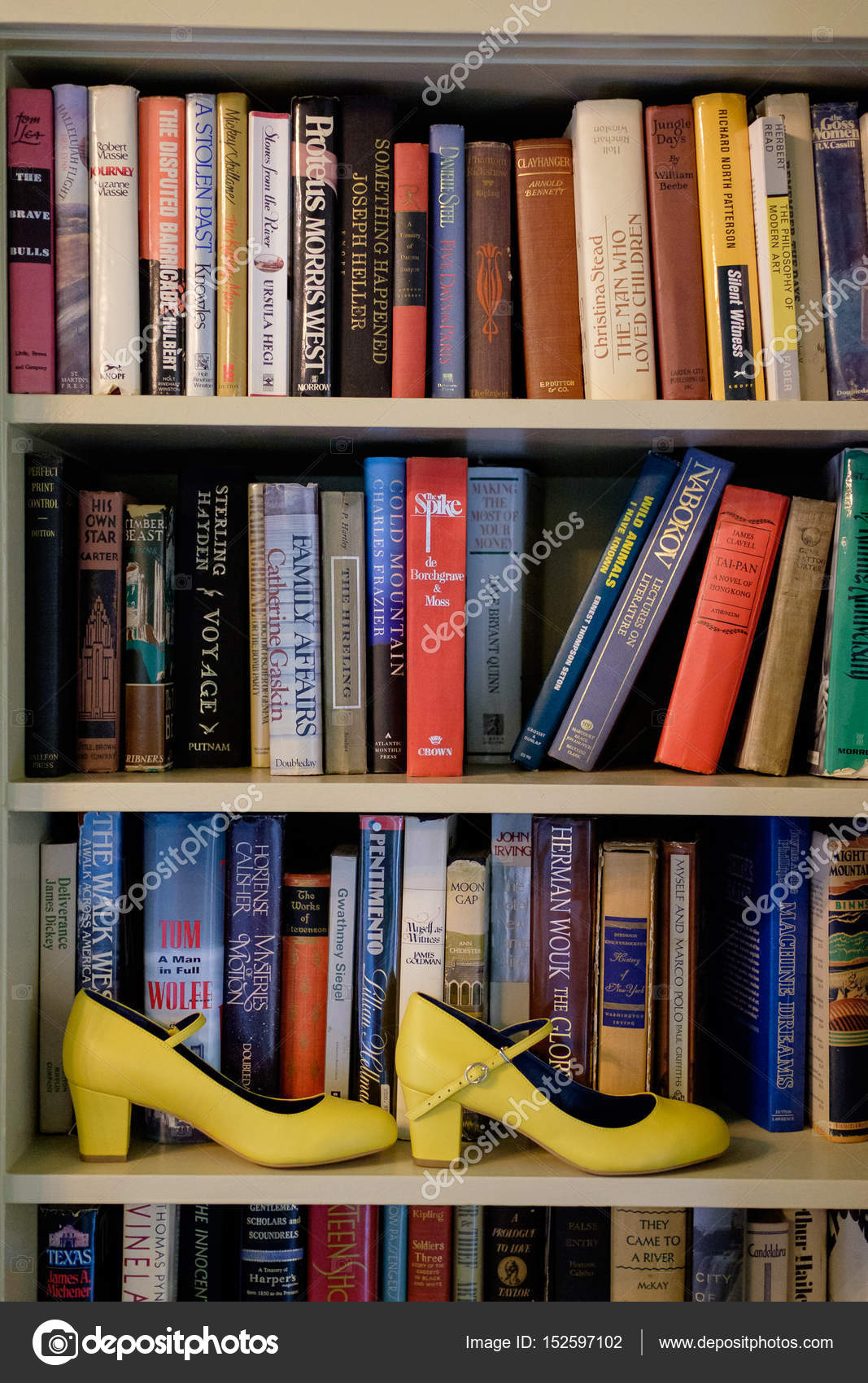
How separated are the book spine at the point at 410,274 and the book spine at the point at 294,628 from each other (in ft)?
0.45

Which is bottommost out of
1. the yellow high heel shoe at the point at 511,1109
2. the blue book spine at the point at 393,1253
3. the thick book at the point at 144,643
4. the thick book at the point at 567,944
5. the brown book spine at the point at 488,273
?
the blue book spine at the point at 393,1253

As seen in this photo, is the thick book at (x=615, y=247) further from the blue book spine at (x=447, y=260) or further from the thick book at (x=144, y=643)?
the thick book at (x=144, y=643)

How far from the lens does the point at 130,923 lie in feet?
3.00

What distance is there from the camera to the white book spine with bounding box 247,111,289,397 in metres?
0.83

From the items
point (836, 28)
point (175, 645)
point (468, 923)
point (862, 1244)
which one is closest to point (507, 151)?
point (836, 28)

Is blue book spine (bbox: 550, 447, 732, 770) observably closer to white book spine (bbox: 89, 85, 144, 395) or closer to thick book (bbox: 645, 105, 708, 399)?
thick book (bbox: 645, 105, 708, 399)

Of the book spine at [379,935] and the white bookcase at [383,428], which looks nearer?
the white bookcase at [383,428]

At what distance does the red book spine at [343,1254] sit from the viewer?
0.90m

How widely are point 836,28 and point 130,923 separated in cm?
102

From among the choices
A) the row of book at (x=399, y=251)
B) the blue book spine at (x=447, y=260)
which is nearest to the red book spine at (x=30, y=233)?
the row of book at (x=399, y=251)

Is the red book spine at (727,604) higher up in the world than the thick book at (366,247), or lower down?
lower down

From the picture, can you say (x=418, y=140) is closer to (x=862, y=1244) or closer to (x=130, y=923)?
(x=130, y=923)

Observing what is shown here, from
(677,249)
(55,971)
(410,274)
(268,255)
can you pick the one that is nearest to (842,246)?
(677,249)

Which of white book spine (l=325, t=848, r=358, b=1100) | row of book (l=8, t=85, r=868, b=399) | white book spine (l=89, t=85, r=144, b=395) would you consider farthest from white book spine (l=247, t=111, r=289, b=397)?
white book spine (l=325, t=848, r=358, b=1100)
